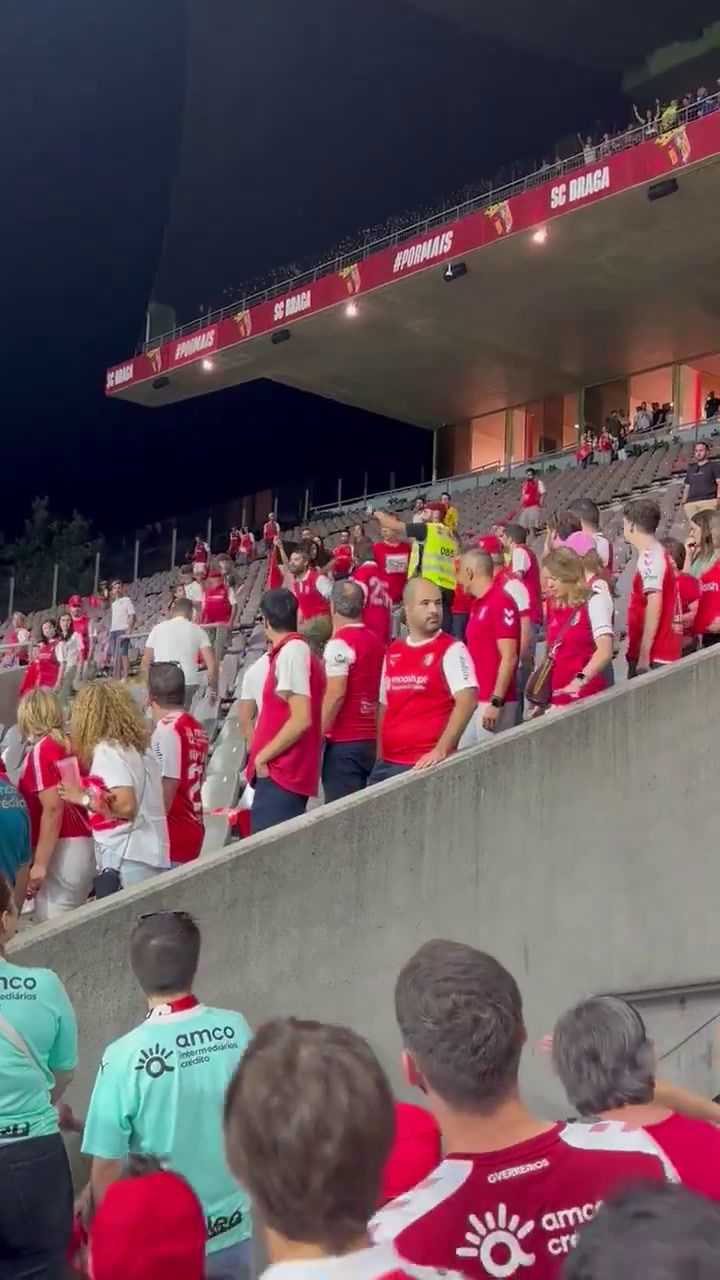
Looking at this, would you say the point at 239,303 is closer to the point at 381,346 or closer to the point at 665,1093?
the point at 381,346

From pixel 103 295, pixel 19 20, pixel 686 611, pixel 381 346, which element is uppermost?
pixel 19 20

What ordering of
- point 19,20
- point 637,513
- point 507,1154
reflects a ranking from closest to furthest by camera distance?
1. point 507,1154
2. point 637,513
3. point 19,20

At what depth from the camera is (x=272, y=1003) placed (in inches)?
178

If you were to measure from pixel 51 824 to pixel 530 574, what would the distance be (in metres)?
3.58

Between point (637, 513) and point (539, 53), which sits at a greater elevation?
point (539, 53)

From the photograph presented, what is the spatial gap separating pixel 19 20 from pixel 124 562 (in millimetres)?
11031

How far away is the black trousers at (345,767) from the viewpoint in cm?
539

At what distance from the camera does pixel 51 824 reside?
13.4 feet

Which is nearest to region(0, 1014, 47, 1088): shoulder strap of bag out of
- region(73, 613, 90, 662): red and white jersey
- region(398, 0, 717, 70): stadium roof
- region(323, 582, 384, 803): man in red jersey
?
region(323, 582, 384, 803): man in red jersey

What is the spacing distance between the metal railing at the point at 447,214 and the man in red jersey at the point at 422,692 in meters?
15.6

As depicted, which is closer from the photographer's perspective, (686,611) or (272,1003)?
(272,1003)

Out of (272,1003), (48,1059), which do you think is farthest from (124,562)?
(48,1059)

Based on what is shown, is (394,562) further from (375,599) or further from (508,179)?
(508,179)

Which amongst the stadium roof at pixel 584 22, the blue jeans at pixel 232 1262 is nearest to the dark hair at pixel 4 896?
the blue jeans at pixel 232 1262
